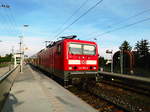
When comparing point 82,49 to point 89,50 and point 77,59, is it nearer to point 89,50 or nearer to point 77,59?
point 89,50

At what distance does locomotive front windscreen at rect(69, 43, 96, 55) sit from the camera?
10495 mm

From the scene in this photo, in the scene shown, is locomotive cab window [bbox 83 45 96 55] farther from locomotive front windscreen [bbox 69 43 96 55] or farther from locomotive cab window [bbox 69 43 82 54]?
locomotive cab window [bbox 69 43 82 54]

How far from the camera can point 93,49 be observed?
11.2m

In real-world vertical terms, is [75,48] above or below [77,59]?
above

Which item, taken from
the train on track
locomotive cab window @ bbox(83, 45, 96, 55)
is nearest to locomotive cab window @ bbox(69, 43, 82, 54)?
the train on track

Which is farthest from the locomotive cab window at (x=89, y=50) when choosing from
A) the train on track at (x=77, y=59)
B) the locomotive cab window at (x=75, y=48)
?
the locomotive cab window at (x=75, y=48)

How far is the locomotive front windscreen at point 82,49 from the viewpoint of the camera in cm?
1050

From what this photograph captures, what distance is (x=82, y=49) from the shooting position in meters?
10.8

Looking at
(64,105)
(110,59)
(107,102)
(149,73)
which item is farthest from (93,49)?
(110,59)

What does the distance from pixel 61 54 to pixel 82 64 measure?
1.39m

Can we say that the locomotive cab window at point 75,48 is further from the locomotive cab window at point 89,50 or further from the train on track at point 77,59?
the locomotive cab window at point 89,50

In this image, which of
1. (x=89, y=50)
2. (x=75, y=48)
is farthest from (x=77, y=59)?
(x=89, y=50)

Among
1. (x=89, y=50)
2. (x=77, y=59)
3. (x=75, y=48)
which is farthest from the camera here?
(x=89, y=50)

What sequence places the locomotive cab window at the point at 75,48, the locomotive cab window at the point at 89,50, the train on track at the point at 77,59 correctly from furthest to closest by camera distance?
the locomotive cab window at the point at 89,50
the locomotive cab window at the point at 75,48
the train on track at the point at 77,59
